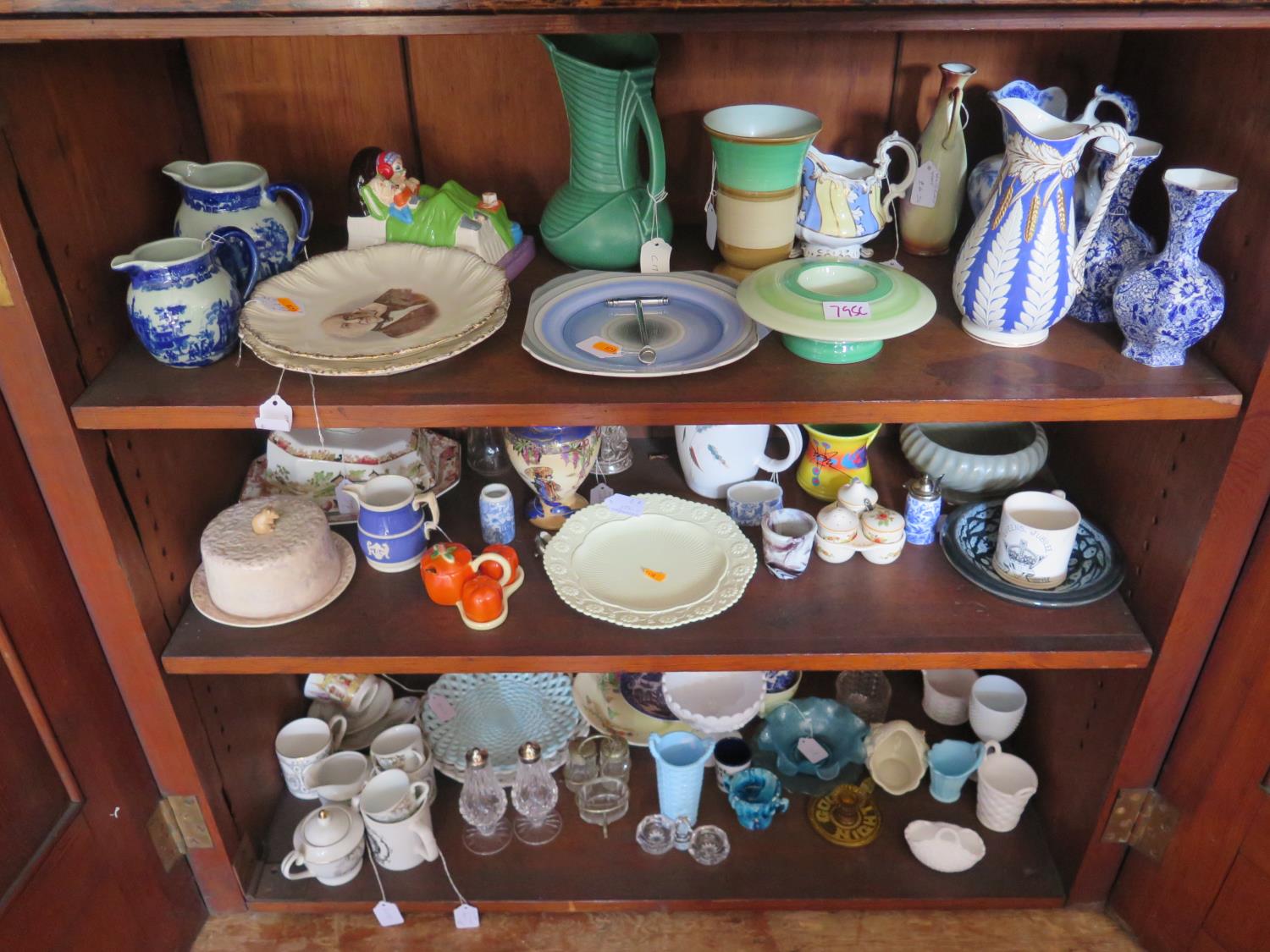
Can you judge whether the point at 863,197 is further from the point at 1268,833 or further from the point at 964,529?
the point at 1268,833

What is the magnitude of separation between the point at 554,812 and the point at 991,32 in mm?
1213

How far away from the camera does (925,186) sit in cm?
123

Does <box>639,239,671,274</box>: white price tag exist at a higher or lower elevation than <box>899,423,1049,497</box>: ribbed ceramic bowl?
higher

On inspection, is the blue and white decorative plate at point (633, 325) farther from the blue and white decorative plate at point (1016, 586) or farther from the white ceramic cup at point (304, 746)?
the white ceramic cup at point (304, 746)

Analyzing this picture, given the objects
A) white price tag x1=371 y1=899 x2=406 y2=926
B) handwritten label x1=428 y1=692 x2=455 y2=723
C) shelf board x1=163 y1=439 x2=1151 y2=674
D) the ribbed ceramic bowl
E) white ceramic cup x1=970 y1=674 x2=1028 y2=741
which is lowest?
white price tag x1=371 y1=899 x2=406 y2=926

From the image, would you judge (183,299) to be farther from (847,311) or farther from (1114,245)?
(1114,245)

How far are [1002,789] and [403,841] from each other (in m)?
0.86

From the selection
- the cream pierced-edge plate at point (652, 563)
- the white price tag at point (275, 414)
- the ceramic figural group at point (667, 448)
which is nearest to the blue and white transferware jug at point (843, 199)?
the ceramic figural group at point (667, 448)

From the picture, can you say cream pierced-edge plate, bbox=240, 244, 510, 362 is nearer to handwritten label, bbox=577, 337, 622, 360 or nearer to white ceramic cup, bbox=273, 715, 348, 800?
handwritten label, bbox=577, 337, 622, 360

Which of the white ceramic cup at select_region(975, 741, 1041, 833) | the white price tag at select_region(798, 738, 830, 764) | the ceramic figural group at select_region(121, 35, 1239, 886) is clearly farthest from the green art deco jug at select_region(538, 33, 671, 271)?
the white ceramic cup at select_region(975, 741, 1041, 833)

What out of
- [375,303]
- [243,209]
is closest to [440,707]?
[375,303]

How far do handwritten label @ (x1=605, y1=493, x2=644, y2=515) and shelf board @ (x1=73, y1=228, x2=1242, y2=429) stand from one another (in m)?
0.30

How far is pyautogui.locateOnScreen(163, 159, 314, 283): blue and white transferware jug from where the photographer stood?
116 centimetres

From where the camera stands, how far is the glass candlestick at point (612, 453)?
1.45 m
